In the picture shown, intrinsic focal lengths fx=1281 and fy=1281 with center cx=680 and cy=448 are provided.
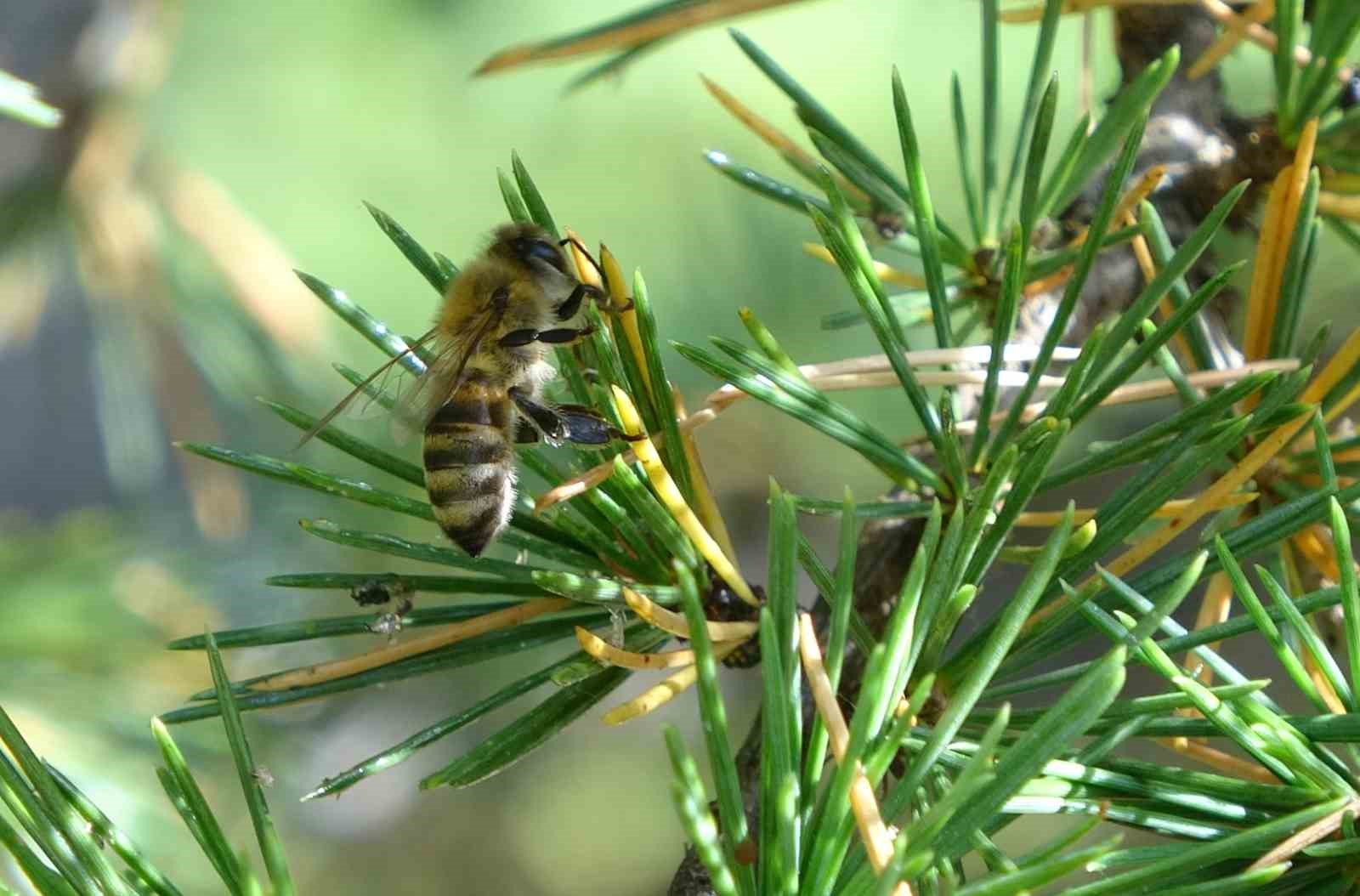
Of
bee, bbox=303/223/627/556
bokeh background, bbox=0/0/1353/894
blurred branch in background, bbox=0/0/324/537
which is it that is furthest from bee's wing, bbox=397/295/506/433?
blurred branch in background, bbox=0/0/324/537

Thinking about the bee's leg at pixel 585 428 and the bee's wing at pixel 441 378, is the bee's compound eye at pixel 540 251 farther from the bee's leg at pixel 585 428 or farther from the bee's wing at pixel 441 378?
the bee's leg at pixel 585 428

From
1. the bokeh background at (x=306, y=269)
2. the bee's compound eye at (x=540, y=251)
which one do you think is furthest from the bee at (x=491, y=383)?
the bokeh background at (x=306, y=269)

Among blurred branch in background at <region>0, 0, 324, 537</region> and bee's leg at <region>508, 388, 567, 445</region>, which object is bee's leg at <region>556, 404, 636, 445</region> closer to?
bee's leg at <region>508, 388, 567, 445</region>

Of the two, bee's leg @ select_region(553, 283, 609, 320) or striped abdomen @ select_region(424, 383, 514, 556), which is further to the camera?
bee's leg @ select_region(553, 283, 609, 320)

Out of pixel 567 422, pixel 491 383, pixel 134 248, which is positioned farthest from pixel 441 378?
pixel 134 248

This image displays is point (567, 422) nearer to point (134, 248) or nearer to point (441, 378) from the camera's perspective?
point (441, 378)
